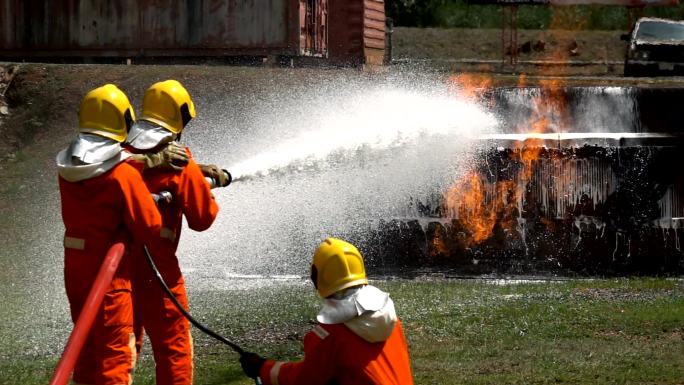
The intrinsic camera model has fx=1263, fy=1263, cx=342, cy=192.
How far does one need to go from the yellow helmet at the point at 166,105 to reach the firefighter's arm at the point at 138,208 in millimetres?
556

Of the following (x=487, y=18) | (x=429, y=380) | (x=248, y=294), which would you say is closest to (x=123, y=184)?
(x=429, y=380)

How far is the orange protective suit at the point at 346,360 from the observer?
218 inches

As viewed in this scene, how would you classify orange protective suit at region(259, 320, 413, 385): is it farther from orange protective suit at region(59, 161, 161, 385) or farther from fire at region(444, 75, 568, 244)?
fire at region(444, 75, 568, 244)

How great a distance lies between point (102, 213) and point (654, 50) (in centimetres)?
2298

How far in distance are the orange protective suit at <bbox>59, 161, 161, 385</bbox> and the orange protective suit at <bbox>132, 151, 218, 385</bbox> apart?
0.81ft

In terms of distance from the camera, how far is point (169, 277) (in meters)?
7.41

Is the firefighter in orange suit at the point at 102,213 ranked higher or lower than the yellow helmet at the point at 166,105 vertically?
lower

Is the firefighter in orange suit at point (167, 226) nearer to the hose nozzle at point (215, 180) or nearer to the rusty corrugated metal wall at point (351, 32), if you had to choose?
the hose nozzle at point (215, 180)

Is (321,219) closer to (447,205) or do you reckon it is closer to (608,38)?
(447,205)

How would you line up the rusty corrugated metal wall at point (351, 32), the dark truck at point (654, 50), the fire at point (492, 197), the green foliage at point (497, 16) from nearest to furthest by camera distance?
the fire at point (492, 197), the dark truck at point (654, 50), the rusty corrugated metal wall at point (351, 32), the green foliage at point (497, 16)

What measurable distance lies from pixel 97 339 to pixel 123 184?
0.87 metres

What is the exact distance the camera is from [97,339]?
6.84 metres

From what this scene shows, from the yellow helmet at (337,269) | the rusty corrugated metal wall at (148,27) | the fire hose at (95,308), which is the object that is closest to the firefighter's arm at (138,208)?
the fire hose at (95,308)

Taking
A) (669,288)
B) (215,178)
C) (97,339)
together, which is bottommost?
(669,288)
